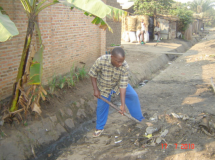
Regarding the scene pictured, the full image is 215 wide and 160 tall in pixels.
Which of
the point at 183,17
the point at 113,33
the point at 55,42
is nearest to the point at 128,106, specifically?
the point at 55,42

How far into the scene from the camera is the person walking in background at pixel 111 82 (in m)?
3.58

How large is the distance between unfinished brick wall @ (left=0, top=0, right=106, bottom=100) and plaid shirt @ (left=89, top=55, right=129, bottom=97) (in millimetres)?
2074

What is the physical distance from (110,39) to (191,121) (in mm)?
7774

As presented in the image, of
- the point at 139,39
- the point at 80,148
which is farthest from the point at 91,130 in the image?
the point at 139,39

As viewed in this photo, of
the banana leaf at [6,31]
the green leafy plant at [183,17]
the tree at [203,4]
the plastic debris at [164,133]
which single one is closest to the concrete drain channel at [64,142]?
the plastic debris at [164,133]

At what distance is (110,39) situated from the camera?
1086 cm

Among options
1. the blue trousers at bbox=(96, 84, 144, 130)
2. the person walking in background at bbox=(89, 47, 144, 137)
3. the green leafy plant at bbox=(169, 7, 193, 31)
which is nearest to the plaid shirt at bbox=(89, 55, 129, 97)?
the person walking in background at bbox=(89, 47, 144, 137)

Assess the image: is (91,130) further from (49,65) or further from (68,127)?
(49,65)

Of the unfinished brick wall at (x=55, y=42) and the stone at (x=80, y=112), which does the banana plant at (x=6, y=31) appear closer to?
the unfinished brick wall at (x=55, y=42)

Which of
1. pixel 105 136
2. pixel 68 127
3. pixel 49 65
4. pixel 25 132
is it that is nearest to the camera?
pixel 25 132

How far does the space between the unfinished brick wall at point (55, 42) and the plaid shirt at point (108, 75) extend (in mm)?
2074

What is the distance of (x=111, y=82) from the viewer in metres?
3.80

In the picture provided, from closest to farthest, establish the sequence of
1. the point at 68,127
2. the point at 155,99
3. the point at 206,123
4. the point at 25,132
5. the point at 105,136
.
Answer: the point at 206,123 → the point at 25,132 → the point at 105,136 → the point at 68,127 → the point at 155,99

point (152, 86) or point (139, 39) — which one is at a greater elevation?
point (139, 39)
